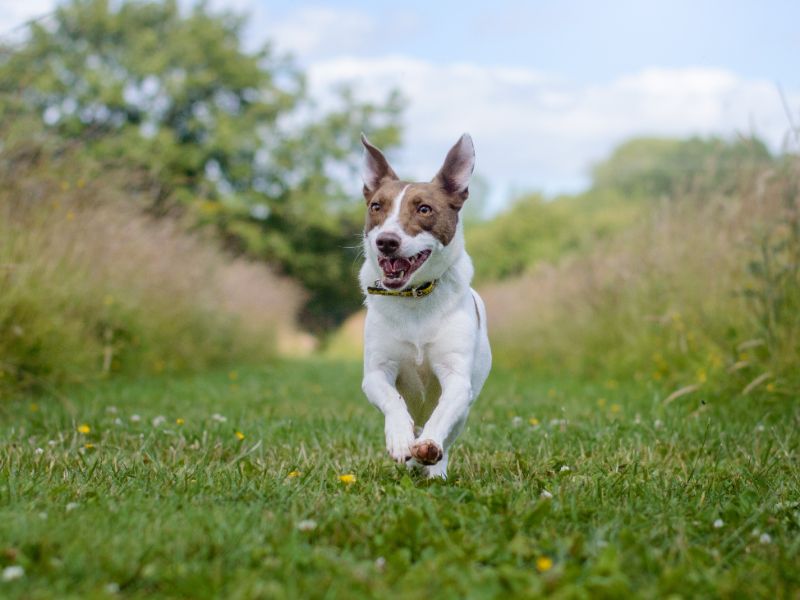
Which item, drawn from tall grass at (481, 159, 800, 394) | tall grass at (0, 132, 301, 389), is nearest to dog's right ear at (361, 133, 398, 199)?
tall grass at (481, 159, 800, 394)

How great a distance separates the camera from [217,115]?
3291 centimetres

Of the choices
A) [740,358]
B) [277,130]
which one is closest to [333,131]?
[277,130]

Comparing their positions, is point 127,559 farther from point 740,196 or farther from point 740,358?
point 740,196

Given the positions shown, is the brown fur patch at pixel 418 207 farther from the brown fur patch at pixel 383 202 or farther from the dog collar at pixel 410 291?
the dog collar at pixel 410 291

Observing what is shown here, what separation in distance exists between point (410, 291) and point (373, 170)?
0.82 m

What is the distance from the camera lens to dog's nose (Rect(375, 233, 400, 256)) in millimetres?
3834

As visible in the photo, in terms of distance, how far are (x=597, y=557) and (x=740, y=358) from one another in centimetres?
464

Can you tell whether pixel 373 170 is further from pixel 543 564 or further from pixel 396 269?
pixel 543 564

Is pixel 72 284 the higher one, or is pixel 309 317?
pixel 72 284

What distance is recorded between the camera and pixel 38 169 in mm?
7684

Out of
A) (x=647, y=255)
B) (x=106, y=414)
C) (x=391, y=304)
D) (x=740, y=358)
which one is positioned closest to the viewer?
(x=391, y=304)

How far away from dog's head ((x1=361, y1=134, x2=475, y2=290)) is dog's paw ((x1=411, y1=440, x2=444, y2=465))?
75 centimetres

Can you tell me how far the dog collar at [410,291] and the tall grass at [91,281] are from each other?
11.3 feet

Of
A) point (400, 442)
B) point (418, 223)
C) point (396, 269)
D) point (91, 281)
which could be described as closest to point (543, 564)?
point (400, 442)
